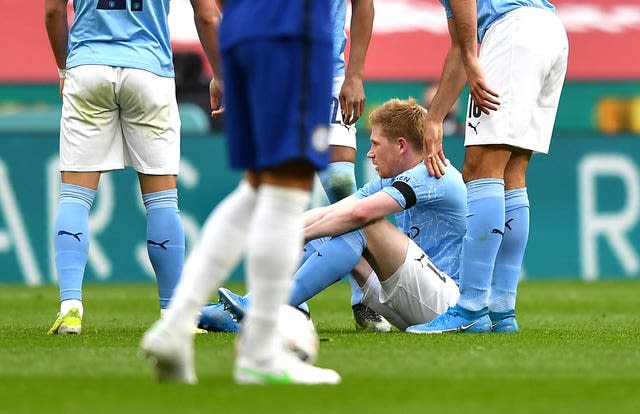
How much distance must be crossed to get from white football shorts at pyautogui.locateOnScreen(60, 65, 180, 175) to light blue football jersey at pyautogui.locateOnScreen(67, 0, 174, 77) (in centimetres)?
4

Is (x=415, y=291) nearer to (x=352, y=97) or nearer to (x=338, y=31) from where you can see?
(x=352, y=97)

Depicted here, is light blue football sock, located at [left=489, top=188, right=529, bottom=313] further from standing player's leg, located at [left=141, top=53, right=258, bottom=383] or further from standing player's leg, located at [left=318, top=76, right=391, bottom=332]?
standing player's leg, located at [left=141, top=53, right=258, bottom=383]

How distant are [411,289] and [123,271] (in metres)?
5.16

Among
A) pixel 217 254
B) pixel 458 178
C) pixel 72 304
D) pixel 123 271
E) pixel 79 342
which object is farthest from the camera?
pixel 123 271

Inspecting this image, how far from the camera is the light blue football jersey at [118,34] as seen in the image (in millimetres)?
5668

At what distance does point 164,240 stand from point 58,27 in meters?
1.07

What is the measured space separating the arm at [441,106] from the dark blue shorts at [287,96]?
200 cm

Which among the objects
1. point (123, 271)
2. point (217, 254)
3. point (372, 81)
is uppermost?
point (217, 254)

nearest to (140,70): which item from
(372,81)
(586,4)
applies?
(372,81)

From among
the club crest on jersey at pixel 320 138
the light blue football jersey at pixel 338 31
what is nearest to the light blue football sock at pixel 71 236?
the light blue football jersey at pixel 338 31

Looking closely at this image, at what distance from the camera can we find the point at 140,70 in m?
5.67

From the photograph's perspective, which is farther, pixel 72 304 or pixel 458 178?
pixel 458 178

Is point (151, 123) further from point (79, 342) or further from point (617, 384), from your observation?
point (617, 384)

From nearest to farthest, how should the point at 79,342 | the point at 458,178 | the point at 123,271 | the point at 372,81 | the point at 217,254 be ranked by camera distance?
the point at 217,254
the point at 79,342
the point at 458,178
the point at 123,271
the point at 372,81
